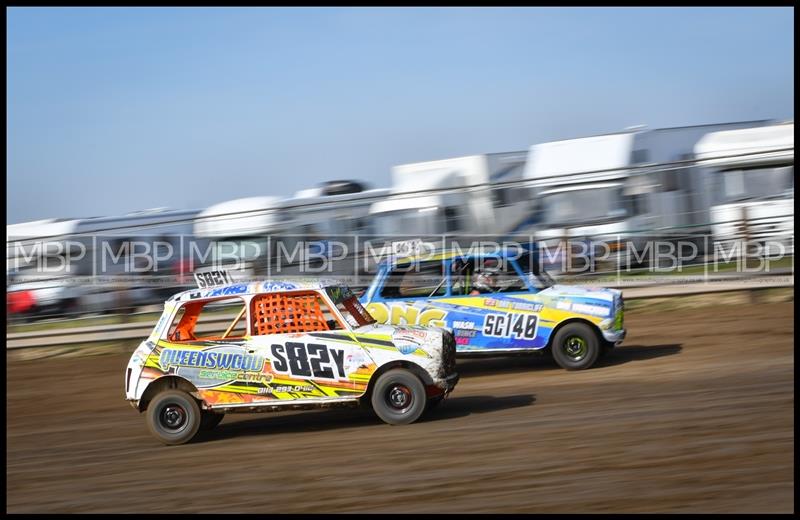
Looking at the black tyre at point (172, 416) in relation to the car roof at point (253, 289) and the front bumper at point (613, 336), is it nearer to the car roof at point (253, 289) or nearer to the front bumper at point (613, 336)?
the car roof at point (253, 289)

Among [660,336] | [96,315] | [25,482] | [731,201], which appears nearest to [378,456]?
[25,482]

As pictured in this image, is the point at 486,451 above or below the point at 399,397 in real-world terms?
below

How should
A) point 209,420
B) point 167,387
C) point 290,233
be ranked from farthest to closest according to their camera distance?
point 290,233
point 209,420
point 167,387

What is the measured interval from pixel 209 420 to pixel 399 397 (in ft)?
6.73

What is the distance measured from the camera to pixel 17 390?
13.1 metres

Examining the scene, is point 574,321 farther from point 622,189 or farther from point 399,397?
point 622,189

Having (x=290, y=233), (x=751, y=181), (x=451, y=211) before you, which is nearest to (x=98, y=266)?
(x=290, y=233)

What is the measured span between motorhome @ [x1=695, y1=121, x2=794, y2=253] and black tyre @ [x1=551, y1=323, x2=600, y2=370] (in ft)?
22.8

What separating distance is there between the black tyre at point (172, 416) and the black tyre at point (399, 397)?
5.66 ft

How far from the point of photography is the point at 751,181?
18375mm

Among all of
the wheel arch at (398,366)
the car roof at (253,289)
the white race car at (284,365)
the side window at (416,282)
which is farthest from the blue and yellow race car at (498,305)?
the wheel arch at (398,366)

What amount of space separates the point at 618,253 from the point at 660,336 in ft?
11.8

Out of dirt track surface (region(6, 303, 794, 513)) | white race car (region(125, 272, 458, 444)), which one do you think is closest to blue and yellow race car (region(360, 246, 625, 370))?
dirt track surface (region(6, 303, 794, 513))

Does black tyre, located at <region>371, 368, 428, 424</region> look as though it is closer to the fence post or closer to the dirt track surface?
the dirt track surface
